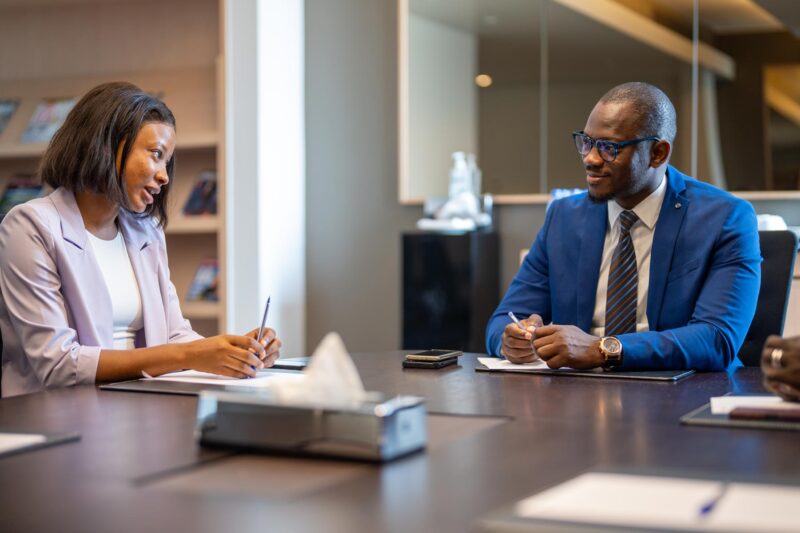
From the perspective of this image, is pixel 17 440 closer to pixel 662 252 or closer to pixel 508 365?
pixel 508 365

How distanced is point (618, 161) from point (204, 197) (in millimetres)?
3137

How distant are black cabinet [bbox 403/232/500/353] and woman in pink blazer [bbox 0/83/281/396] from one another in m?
2.35

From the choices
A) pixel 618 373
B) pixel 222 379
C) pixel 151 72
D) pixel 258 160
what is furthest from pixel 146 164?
pixel 151 72

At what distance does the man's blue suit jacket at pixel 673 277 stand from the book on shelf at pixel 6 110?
12.8 feet

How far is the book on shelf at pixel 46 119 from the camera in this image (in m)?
5.46

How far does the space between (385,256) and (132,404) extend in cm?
370

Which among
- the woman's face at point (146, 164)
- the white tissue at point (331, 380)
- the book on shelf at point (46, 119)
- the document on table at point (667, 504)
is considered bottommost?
the document on table at point (667, 504)

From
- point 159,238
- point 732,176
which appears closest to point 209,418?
point 159,238

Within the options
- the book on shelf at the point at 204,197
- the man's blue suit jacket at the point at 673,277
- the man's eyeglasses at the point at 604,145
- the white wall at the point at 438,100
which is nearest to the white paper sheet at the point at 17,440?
the man's blue suit jacket at the point at 673,277

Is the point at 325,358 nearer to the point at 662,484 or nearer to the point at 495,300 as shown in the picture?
the point at 662,484

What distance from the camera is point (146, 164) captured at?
96.0 inches

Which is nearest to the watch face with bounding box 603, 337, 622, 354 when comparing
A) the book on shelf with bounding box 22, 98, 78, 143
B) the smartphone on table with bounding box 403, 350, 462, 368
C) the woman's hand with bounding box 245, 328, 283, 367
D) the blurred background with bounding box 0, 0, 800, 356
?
the smartphone on table with bounding box 403, 350, 462, 368

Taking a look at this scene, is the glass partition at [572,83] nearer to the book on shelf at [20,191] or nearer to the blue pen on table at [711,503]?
the book on shelf at [20,191]

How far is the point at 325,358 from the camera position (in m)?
1.21
